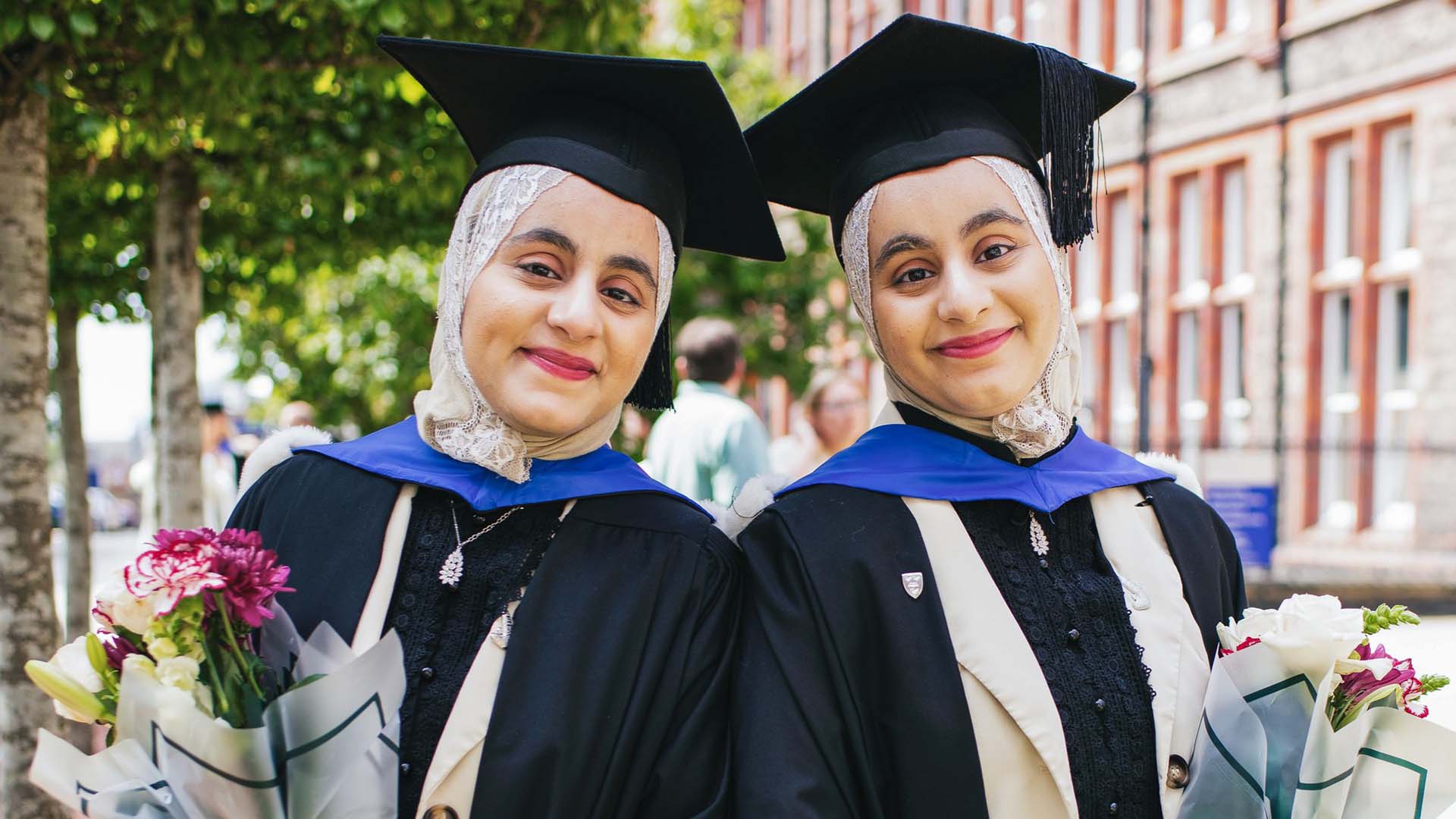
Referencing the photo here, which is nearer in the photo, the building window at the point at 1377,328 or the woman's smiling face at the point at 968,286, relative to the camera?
the woman's smiling face at the point at 968,286

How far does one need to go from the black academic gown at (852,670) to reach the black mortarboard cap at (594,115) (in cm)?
70

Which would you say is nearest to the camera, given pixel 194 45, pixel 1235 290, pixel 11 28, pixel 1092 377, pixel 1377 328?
pixel 11 28

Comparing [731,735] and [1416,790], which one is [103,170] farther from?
[1416,790]

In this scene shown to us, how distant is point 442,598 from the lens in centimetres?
229

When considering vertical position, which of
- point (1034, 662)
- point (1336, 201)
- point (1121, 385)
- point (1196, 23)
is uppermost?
point (1196, 23)

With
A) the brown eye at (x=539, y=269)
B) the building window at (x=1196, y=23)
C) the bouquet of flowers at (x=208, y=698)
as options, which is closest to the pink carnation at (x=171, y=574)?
the bouquet of flowers at (x=208, y=698)

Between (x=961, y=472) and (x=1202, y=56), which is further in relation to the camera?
(x=1202, y=56)

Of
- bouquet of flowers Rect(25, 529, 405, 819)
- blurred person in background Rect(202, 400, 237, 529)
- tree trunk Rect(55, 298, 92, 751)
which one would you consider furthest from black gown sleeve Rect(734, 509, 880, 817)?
blurred person in background Rect(202, 400, 237, 529)

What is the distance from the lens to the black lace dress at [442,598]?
7.20ft

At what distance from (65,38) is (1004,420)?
2.67 metres

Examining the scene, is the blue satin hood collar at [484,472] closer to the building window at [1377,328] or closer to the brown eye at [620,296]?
the brown eye at [620,296]

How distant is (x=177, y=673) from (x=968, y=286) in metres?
1.46

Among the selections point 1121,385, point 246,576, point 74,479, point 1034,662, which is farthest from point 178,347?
point 1121,385

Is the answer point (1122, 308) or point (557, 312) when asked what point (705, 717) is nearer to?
point (557, 312)
